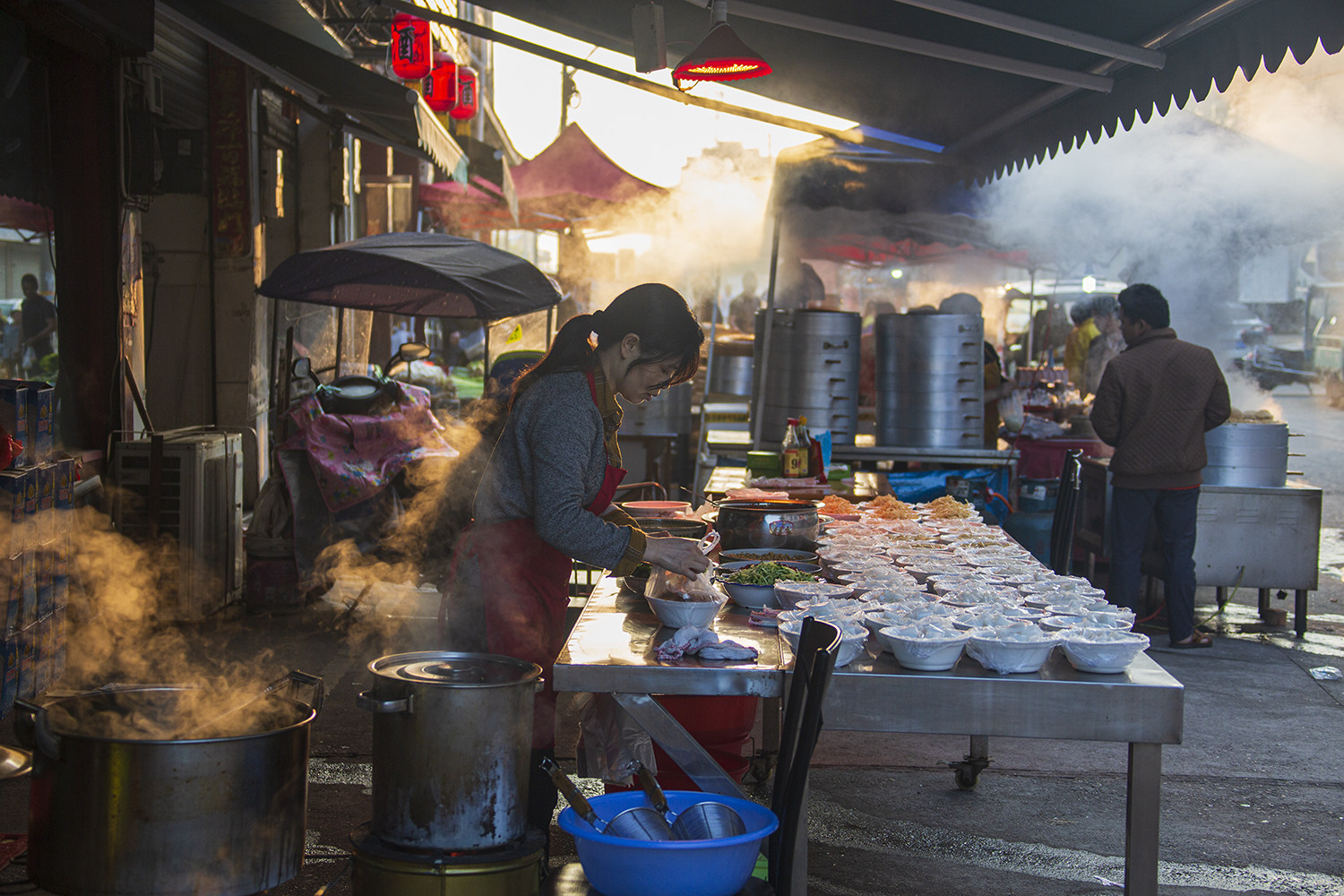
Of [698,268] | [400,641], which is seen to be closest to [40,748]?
[400,641]

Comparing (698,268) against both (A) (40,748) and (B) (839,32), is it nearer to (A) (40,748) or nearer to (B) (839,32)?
(B) (839,32)

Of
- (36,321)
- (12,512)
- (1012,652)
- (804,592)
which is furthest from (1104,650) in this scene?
(36,321)

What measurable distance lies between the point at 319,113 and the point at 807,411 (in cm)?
520

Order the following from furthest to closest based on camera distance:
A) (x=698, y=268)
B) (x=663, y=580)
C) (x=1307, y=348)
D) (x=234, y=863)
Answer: (x=1307, y=348), (x=698, y=268), (x=663, y=580), (x=234, y=863)

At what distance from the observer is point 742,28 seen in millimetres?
5773

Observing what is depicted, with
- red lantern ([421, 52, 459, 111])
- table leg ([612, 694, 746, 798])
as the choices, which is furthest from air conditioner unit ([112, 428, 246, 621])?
red lantern ([421, 52, 459, 111])

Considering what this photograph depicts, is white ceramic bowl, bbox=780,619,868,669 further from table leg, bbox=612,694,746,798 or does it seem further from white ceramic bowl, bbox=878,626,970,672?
table leg, bbox=612,694,746,798

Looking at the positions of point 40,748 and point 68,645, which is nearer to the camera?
point 40,748

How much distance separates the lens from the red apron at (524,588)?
2.77 meters

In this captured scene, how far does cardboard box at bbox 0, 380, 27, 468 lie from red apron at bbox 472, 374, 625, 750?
7.78ft

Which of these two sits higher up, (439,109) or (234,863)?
(439,109)

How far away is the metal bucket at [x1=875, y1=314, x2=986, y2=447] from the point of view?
6.45 metres

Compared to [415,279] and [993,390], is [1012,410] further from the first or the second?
[415,279]

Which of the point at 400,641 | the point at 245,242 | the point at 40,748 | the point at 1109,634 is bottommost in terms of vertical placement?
the point at 400,641
